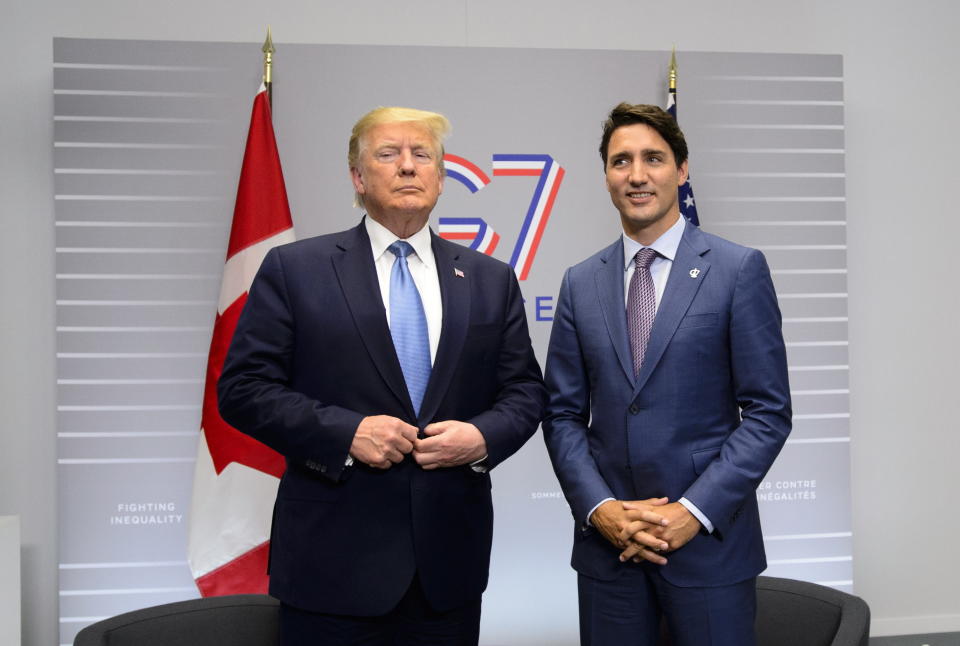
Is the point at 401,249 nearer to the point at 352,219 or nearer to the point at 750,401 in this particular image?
the point at 750,401

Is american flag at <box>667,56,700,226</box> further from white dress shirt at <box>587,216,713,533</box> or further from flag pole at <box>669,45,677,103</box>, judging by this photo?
white dress shirt at <box>587,216,713,533</box>

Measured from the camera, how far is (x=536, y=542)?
389cm

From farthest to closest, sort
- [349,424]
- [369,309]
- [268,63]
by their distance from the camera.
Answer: [268,63]
[369,309]
[349,424]

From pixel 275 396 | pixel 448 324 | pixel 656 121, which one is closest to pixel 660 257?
pixel 656 121

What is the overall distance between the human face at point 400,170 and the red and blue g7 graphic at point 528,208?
69.5 inches

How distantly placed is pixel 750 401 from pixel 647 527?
387 millimetres

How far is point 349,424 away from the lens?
1854mm

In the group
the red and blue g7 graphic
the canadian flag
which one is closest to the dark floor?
the red and blue g7 graphic

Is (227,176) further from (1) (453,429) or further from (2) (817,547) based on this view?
(2) (817,547)

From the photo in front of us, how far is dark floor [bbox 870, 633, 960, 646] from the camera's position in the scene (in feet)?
13.8

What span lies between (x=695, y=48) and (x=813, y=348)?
5.14ft

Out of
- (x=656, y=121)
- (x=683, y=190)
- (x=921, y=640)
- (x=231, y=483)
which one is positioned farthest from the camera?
(x=921, y=640)

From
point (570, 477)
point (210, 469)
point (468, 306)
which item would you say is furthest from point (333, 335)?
point (210, 469)

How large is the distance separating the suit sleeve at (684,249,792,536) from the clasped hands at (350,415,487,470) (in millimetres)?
512
